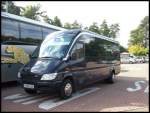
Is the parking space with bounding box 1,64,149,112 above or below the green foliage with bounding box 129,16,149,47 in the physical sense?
below

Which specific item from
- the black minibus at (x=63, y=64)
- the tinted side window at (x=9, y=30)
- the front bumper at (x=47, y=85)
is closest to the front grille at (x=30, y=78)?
the black minibus at (x=63, y=64)

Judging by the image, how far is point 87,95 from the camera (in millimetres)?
11516

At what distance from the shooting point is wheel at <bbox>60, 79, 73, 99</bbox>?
10070mm

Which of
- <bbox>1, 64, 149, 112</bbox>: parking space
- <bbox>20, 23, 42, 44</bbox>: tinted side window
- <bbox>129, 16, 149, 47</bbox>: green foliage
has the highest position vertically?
<bbox>129, 16, 149, 47</bbox>: green foliage

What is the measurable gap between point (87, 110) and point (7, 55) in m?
5.52

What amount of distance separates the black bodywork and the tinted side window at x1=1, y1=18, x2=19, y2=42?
7.74 feet

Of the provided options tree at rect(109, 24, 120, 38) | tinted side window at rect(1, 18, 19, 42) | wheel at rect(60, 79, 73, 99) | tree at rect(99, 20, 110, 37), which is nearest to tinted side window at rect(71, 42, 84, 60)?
wheel at rect(60, 79, 73, 99)

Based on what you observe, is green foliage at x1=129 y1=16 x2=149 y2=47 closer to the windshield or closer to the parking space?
the windshield

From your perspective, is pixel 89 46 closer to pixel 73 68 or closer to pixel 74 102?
pixel 73 68

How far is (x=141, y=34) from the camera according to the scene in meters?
118

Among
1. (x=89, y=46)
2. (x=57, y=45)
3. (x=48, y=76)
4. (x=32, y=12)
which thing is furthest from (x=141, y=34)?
(x=48, y=76)

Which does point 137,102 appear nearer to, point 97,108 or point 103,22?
point 97,108

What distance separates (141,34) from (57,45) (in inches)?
4374

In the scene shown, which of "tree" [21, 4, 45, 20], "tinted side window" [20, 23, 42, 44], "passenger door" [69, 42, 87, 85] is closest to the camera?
"passenger door" [69, 42, 87, 85]
